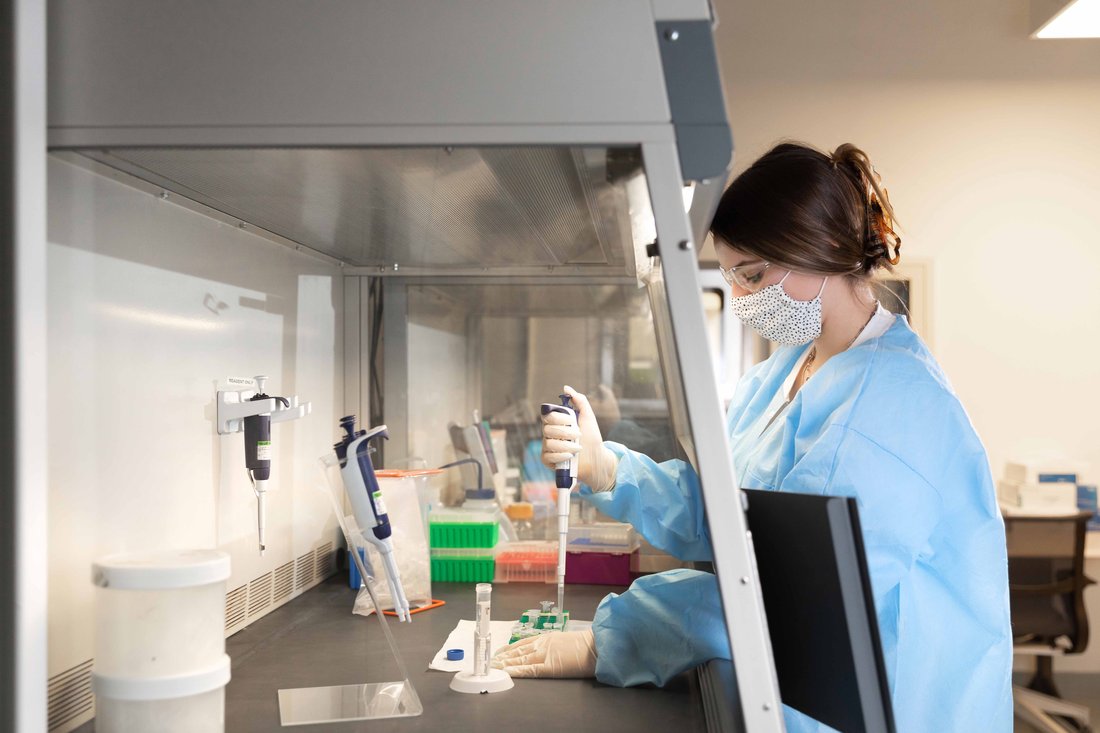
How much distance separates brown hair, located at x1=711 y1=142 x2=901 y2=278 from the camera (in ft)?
4.36

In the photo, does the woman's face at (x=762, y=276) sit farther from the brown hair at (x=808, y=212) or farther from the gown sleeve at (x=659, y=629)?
the gown sleeve at (x=659, y=629)

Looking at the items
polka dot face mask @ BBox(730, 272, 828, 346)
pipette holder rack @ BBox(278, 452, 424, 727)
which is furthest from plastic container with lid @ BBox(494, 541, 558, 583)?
polka dot face mask @ BBox(730, 272, 828, 346)

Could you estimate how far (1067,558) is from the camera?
130 inches

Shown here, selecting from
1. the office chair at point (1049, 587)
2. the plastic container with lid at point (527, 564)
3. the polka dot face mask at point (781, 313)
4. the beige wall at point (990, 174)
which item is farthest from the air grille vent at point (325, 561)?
the beige wall at point (990, 174)

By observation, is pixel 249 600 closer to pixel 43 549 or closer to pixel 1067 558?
pixel 43 549

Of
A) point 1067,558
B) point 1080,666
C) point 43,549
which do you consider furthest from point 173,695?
point 1080,666

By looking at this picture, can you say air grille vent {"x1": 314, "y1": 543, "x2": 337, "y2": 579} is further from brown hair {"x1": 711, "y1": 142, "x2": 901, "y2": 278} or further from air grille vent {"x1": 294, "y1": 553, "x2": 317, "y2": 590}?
brown hair {"x1": 711, "y1": 142, "x2": 901, "y2": 278}

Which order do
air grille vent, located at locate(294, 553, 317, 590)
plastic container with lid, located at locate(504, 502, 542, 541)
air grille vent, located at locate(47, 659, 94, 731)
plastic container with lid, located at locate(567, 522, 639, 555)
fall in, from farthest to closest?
1. plastic container with lid, located at locate(504, 502, 542, 541)
2. air grille vent, located at locate(294, 553, 317, 590)
3. plastic container with lid, located at locate(567, 522, 639, 555)
4. air grille vent, located at locate(47, 659, 94, 731)

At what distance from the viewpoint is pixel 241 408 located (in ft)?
4.65

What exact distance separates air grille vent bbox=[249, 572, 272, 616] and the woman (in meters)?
0.43

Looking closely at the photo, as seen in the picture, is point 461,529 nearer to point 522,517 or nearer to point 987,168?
point 522,517

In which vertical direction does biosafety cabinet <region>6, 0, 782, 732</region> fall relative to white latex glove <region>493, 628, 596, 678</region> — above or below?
above

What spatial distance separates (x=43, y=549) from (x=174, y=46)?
55 cm

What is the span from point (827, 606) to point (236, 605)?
2.86 ft
